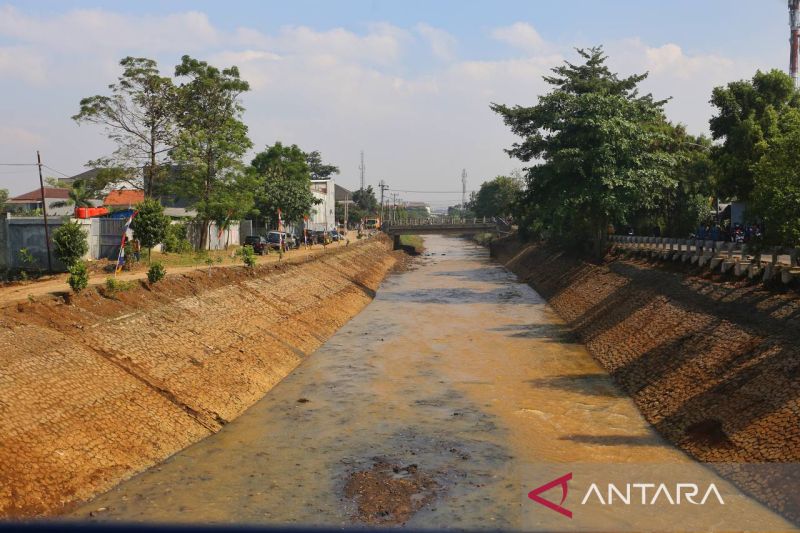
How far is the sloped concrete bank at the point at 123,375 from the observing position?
631 inches

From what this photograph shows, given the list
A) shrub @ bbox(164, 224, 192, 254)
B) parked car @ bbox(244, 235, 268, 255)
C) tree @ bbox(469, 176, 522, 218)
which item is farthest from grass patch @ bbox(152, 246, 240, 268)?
tree @ bbox(469, 176, 522, 218)

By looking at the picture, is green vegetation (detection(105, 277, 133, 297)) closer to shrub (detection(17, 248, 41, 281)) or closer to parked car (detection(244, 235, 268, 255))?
shrub (detection(17, 248, 41, 281))

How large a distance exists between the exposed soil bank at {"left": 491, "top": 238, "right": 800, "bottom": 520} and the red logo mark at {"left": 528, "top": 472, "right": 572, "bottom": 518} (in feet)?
14.5

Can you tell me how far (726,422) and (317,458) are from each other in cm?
1212

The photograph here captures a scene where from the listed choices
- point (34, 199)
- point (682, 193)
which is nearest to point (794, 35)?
point (682, 193)

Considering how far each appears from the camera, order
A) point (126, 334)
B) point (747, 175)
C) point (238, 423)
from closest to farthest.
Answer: point (238, 423), point (126, 334), point (747, 175)

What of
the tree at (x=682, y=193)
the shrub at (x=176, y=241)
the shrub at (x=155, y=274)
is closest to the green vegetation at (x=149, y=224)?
the shrub at (x=176, y=241)

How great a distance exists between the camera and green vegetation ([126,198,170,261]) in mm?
38406

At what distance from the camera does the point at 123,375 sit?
851 inches

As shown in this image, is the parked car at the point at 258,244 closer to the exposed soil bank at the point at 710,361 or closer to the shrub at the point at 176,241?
the shrub at the point at 176,241

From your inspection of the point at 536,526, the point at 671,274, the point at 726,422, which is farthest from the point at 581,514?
the point at 671,274

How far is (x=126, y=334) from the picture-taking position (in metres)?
24.6

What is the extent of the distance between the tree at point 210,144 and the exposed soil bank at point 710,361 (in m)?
30.2

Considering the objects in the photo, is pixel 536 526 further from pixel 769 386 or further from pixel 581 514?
pixel 769 386
